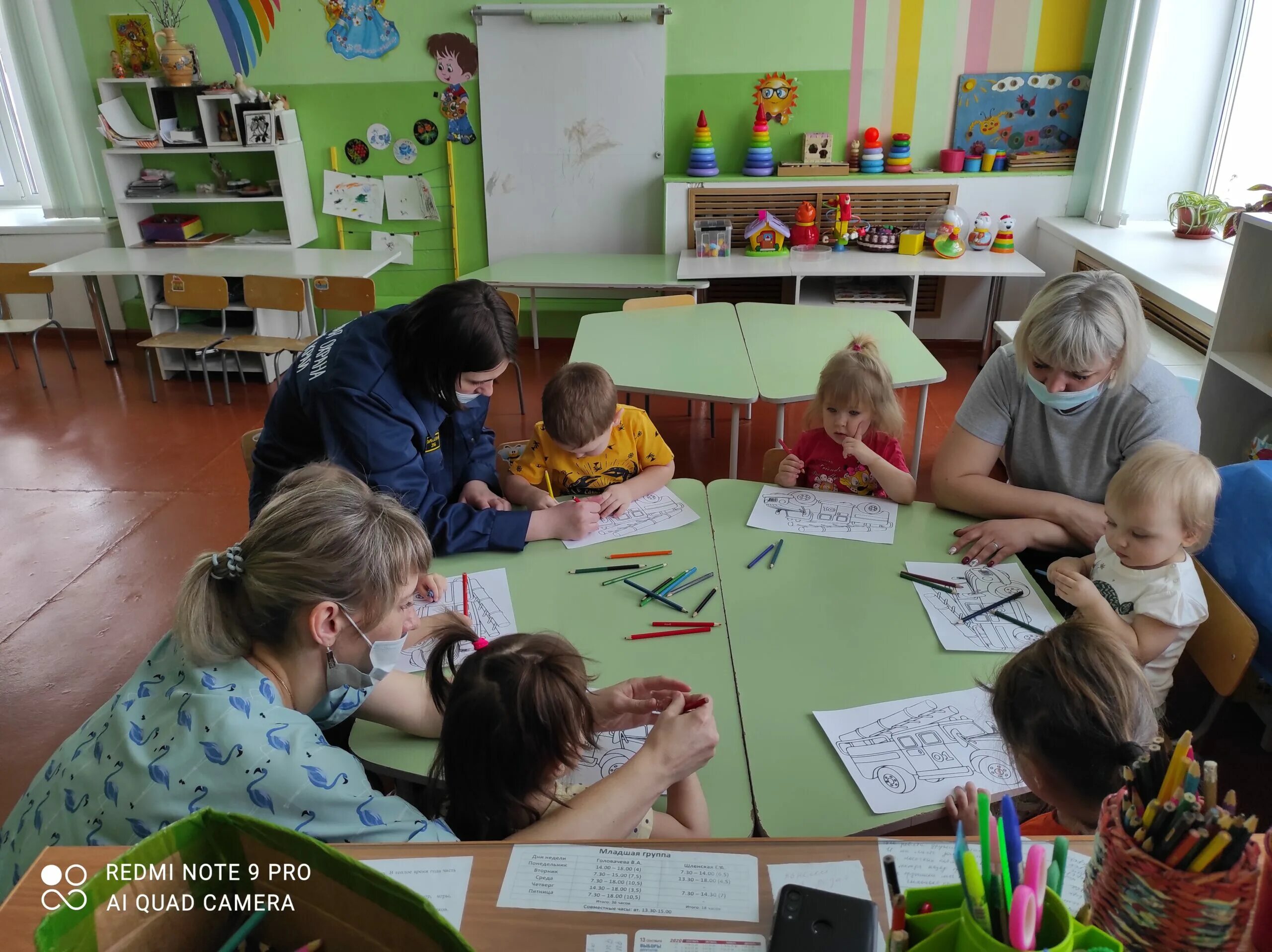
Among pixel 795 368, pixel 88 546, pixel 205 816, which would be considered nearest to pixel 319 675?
pixel 205 816

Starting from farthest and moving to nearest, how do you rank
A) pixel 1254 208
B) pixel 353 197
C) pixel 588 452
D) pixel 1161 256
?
pixel 353 197 → pixel 1161 256 → pixel 1254 208 → pixel 588 452

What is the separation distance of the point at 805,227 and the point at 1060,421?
337 cm

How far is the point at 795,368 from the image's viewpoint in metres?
3.07

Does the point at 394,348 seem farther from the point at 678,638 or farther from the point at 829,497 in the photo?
the point at 829,497

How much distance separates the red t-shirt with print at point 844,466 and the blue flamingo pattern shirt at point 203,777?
59.1 inches

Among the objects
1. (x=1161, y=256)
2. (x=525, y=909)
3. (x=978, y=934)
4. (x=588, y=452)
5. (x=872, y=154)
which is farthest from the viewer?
(x=872, y=154)

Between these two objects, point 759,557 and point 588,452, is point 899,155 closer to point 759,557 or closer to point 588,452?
point 588,452

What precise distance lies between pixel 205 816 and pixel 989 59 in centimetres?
557

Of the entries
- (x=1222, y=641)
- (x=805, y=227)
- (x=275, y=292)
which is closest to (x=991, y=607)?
(x=1222, y=641)

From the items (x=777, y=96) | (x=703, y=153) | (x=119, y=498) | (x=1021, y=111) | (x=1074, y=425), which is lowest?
(x=119, y=498)

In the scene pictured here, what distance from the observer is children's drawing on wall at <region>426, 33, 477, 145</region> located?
17.0ft

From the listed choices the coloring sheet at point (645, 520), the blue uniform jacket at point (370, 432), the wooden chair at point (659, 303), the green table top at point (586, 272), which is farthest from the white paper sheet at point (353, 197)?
the coloring sheet at point (645, 520)

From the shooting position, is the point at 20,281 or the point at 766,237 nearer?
the point at 766,237

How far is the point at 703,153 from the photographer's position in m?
5.18
